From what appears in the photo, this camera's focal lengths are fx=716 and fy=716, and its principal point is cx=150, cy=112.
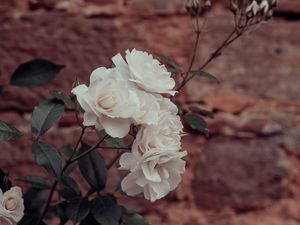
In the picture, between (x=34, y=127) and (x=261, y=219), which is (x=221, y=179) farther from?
(x=34, y=127)

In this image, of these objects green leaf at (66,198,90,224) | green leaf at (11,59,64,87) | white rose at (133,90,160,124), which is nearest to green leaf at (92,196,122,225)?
green leaf at (66,198,90,224)

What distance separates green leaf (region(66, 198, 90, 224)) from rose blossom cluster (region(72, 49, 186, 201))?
142 millimetres

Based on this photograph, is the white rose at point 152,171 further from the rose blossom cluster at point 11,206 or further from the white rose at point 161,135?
the rose blossom cluster at point 11,206

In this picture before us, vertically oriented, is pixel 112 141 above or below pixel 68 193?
above

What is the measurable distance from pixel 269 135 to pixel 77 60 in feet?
1.81

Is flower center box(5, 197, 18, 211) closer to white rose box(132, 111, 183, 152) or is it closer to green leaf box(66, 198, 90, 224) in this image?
green leaf box(66, 198, 90, 224)

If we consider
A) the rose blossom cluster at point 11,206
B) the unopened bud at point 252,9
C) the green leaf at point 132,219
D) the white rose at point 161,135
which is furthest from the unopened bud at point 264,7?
the rose blossom cluster at point 11,206

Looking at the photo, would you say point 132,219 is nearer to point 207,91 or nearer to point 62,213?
point 62,213

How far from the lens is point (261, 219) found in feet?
6.38

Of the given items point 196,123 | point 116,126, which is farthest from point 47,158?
point 196,123

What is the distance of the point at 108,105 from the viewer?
1023 millimetres

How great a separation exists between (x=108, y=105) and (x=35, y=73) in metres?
0.52

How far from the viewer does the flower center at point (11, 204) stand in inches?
46.6

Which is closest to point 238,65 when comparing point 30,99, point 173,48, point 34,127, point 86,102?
point 173,48
